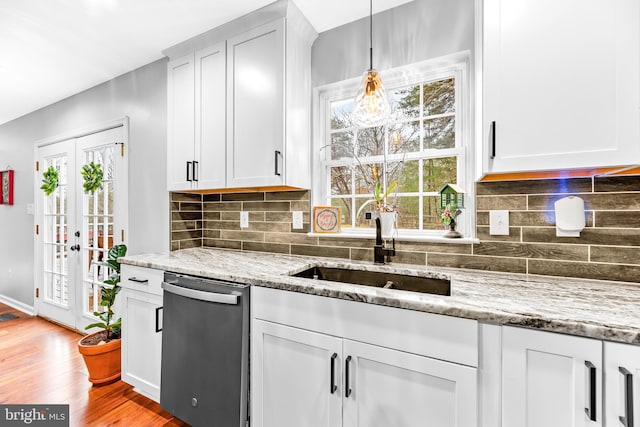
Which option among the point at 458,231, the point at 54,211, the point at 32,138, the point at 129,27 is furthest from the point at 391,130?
the point at 32,138

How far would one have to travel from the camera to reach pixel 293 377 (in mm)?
1298

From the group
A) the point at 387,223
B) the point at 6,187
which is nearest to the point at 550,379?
the point at 387,223

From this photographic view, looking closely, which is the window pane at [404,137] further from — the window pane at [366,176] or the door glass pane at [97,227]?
the door glass pane at [97,227]

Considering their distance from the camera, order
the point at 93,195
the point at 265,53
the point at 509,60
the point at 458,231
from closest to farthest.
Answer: the point at 509,60 → the point at 458,231 → the point at 265,53 → the point at 93,195

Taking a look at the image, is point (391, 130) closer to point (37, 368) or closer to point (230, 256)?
point (230, 256)

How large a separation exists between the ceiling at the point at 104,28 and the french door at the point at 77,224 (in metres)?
0.57

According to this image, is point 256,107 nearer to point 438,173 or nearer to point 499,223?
point 438,173

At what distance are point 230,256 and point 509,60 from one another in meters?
1.84

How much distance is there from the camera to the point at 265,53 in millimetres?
1828

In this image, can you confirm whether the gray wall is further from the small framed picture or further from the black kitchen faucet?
the black kitchen faucet

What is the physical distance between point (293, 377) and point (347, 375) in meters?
0.27

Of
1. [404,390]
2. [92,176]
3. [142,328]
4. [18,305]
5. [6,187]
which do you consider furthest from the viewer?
[6,187]

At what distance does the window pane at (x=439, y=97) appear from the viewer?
1746mm

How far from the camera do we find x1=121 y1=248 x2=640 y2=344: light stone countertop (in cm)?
86
